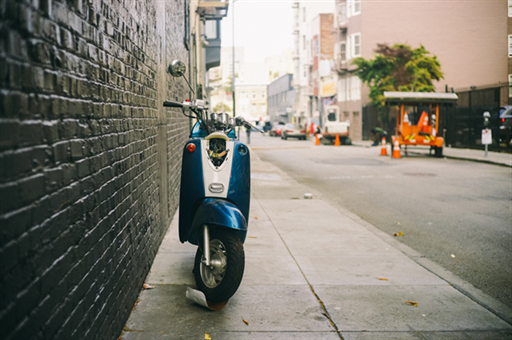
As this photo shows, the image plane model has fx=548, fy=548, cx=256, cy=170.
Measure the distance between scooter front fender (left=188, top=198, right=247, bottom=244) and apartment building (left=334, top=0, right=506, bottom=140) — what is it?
133 ft

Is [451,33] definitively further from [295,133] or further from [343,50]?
[295,133]

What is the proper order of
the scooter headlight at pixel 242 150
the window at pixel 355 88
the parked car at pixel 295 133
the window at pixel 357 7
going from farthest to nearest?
1. the parked car at pixel 295 133
2. the window at pixel 355 88
3. the window at pixel 357 7
4. the scooter headlight at pixel 242 150

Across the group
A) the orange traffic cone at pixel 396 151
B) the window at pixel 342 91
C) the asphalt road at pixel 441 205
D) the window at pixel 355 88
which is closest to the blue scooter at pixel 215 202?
the asphalt road at pixel 441 205

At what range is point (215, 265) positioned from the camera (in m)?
4.29

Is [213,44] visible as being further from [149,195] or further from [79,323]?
[79,323]

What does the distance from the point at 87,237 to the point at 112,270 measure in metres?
0.73

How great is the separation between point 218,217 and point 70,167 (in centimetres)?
191

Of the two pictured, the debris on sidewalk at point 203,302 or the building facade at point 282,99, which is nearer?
the debris on sidewalk at point 203,302

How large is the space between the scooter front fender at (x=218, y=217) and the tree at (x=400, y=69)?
33881 millimetres

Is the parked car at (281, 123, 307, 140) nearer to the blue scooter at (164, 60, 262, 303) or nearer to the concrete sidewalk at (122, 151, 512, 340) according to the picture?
the concrete sidewalk at (122, 151, 512, 340)

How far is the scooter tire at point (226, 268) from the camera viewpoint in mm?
4125

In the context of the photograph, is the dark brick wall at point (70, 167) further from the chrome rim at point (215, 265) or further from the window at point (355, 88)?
the window at point (355, 88)

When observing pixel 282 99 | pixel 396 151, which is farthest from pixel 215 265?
pixel 282 99

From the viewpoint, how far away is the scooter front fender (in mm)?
4145
